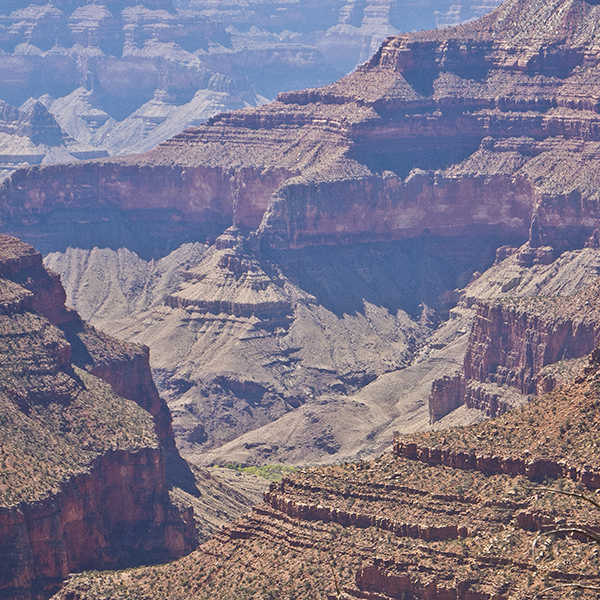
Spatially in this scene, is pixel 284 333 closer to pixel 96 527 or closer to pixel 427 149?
pixel 427 149

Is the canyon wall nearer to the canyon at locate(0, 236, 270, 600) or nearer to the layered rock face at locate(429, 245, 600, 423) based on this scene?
the canyon at locate(0, 236, 270, 600)

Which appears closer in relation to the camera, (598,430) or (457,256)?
(598,430)

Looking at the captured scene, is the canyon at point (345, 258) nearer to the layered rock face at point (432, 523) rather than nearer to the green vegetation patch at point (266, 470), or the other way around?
the green vegetation patch at point (266, 470)

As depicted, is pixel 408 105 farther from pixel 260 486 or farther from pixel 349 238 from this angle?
pixel 260 486

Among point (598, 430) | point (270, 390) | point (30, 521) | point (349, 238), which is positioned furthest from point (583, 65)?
point (598, 430)

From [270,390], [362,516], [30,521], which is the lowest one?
[270,390]

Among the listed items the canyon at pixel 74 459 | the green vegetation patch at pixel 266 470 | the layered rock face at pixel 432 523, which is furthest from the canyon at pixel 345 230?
the layered rock face at pixel 432 523
